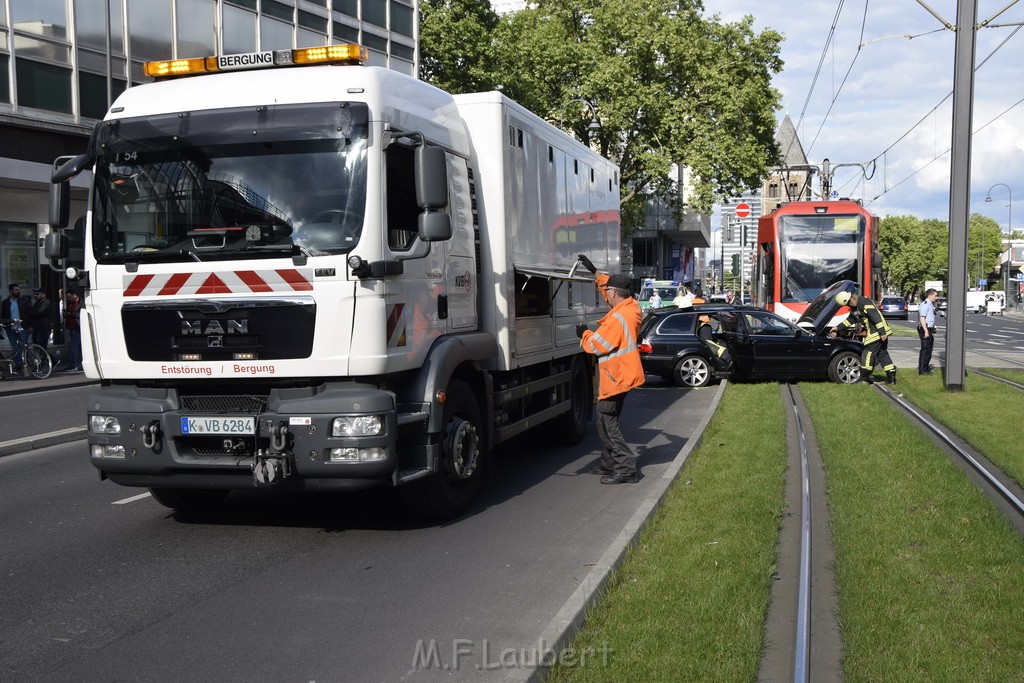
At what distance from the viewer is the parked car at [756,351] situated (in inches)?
725

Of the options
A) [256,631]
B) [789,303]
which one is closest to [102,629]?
[256,631]

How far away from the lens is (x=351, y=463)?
20.8 ft

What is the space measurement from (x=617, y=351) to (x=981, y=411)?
23.6 feet

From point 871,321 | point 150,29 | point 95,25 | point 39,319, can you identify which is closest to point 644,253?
point 150,29

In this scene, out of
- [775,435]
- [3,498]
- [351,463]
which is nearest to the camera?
[351,463]

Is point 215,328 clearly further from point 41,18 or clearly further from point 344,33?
point 344,33

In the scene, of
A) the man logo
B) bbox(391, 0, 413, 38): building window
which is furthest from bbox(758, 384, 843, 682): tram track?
bbox(391, 0, 413, 38): building window

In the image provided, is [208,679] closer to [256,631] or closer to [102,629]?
[256,631]

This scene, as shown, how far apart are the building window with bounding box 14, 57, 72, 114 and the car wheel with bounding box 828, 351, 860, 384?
55.5 feet

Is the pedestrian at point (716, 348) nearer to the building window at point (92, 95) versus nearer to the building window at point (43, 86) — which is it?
the building window at point (92, 95)

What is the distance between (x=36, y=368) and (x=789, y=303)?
15.9m

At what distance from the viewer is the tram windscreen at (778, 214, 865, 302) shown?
23.4m

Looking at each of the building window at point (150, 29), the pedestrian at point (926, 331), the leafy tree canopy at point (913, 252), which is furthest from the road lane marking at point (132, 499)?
the leafy tree canopy at point (913, 252)

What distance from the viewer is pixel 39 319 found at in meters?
20.4
